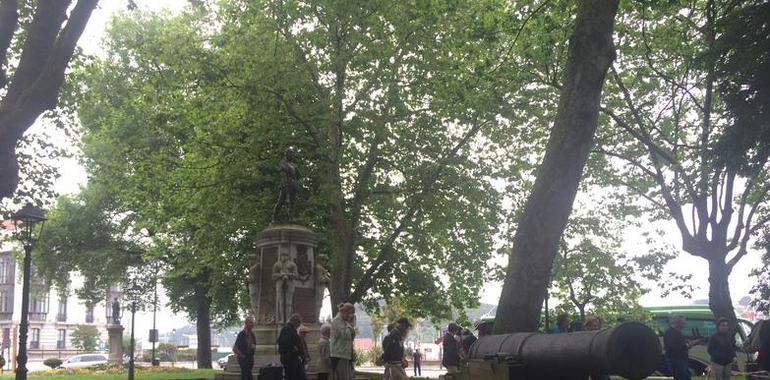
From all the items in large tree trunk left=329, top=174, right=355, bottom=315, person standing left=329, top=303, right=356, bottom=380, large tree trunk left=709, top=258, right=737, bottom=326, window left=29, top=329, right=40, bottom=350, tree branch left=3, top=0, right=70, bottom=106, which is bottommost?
window left=29, top=329, right=40, bottom=350

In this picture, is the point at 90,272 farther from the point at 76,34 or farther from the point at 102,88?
the point at 76,34

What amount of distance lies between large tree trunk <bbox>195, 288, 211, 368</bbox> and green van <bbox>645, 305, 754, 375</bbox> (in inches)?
812

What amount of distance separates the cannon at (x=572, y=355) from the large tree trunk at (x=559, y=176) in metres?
2.19

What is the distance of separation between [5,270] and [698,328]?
229ft

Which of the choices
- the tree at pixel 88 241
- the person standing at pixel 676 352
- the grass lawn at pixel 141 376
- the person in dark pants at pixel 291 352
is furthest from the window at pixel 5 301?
the person standing at pixel 676 352

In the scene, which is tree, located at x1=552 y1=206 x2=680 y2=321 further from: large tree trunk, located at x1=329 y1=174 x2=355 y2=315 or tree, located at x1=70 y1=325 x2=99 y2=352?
tree, located at x1=70 y1=325 x2=99 y2=352

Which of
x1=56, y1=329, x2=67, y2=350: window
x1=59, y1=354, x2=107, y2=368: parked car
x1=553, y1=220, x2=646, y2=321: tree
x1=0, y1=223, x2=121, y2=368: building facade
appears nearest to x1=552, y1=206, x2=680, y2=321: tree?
x1=553, y1=220, x2=646, y2=321: tree

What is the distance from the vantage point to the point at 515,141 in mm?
23859

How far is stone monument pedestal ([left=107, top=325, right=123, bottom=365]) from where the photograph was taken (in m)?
39.8

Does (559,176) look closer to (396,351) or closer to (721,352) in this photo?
(396,351)

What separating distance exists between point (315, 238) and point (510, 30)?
23.5 ft

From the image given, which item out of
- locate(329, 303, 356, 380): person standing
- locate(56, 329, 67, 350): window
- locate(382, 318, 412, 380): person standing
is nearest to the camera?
locate(329, 303, 356, 380): person standing

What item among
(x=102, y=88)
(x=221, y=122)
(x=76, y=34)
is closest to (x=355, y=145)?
(x=221, y=122)

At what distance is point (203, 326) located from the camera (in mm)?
35562
